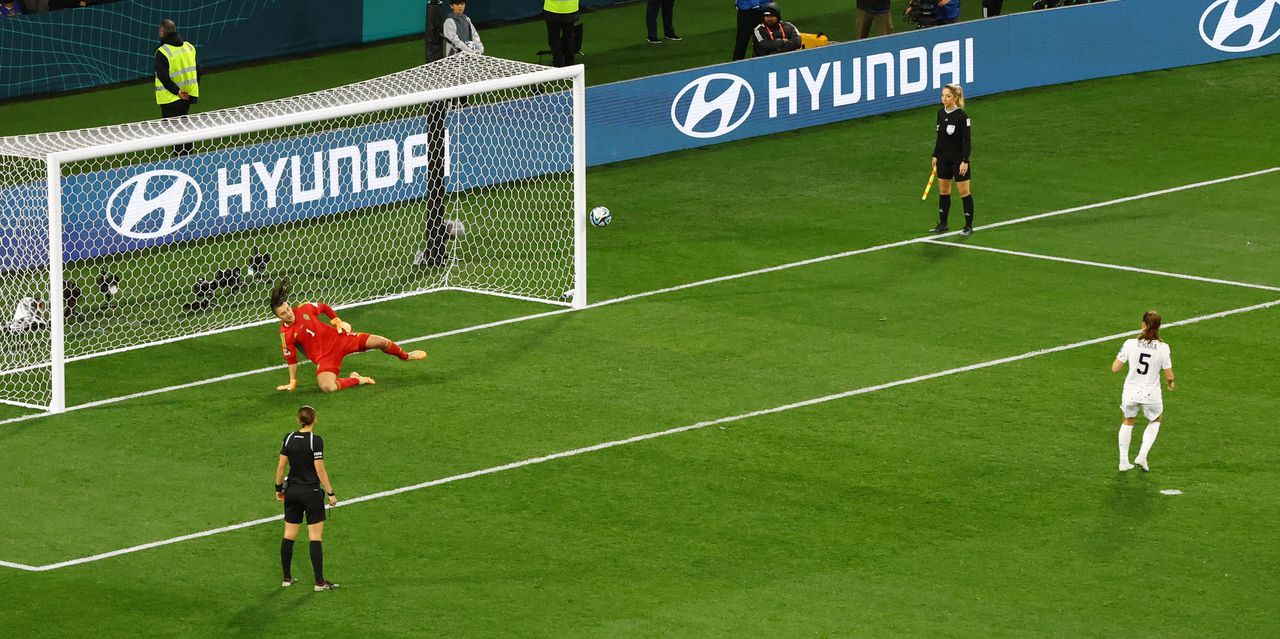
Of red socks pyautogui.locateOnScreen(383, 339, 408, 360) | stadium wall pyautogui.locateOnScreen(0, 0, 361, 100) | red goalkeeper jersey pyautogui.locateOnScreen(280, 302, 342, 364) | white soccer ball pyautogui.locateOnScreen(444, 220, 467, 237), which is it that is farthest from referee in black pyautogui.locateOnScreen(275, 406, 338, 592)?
stadium wall pyautogui.locateOnScreen(0, 0, 361, 100)

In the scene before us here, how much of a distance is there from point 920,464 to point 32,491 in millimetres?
8043

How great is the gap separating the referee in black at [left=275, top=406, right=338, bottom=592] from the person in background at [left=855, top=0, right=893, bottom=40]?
21.6 meters

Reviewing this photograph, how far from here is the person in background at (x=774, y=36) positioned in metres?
35.1

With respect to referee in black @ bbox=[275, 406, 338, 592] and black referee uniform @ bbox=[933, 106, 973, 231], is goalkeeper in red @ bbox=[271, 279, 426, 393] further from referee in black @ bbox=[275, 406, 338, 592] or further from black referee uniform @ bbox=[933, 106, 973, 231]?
black referee uniform @ bbox=[933, 106, 973, 231]

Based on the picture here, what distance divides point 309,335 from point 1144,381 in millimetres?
8604

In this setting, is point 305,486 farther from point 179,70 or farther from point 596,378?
point 179,70

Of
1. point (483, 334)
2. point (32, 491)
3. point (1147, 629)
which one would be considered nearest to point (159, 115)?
point (483, 334)

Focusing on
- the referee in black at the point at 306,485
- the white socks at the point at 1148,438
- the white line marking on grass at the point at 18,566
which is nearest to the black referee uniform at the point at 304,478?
the referee in black at the point at 306,485

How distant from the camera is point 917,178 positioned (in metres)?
31.7

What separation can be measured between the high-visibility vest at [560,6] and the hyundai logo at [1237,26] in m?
10.9

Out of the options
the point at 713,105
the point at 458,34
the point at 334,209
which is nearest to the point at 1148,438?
the point at 334,209

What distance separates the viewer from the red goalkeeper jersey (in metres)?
22.8

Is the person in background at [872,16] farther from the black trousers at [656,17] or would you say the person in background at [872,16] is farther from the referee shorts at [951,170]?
the referee shorts at [951,170]

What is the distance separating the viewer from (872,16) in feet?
122
